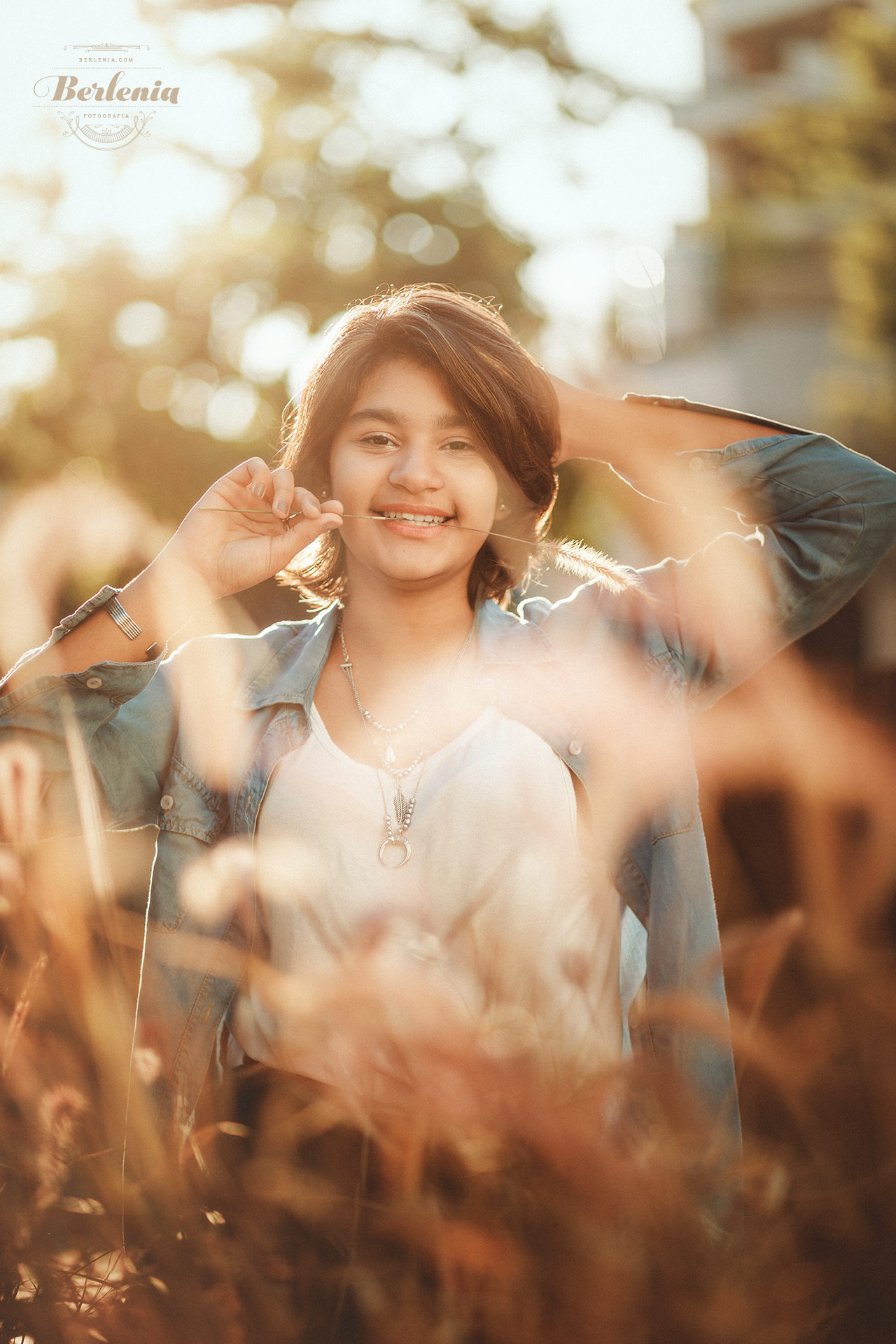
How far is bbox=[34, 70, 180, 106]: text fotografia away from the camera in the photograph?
8.30ft

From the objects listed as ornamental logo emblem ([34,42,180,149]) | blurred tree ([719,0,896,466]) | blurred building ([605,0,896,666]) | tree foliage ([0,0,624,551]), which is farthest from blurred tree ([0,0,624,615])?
blurred building ([605,0,896,666])

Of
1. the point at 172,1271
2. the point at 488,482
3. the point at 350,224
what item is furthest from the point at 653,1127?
the point at 350,224

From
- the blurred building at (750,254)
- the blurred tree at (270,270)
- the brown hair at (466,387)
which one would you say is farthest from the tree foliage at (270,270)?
the blurred building at (750,254)

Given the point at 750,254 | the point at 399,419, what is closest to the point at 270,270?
the point at 399,419

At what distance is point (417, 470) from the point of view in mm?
1711

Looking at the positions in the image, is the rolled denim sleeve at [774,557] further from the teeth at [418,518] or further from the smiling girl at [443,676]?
the teeth at [418,518]

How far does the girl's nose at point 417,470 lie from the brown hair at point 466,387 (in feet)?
0.34

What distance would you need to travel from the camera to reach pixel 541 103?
9477 mm

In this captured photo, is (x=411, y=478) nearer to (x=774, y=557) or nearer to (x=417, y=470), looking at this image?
(x=417, y=470)

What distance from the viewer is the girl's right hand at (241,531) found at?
1.71 meters

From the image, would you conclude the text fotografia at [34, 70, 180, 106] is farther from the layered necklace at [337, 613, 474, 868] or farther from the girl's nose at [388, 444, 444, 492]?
the layered necklace at [337, 613, 474, 868]

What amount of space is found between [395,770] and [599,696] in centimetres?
38

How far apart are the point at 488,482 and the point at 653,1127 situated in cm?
128

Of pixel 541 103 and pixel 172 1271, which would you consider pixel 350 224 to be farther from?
pixel 172 1271
